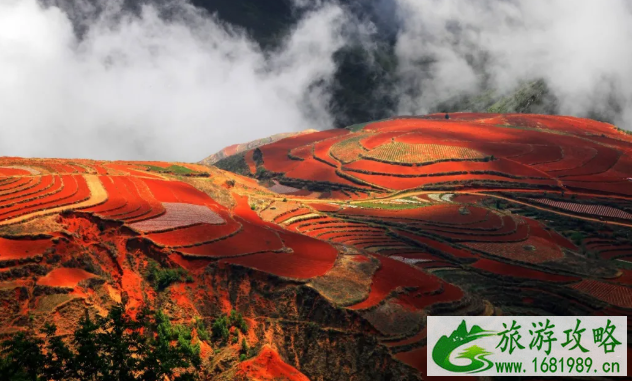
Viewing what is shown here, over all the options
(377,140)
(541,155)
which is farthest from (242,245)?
(541,155)

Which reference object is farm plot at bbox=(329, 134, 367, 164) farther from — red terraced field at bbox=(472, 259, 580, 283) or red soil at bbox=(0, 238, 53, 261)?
red soil at bbox=(0, 238, 53, 261)

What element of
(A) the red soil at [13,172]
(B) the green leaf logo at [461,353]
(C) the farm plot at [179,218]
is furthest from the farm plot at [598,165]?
(A) the red soil at [13,172]

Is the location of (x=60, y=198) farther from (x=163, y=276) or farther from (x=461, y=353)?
(x=461, y=353)

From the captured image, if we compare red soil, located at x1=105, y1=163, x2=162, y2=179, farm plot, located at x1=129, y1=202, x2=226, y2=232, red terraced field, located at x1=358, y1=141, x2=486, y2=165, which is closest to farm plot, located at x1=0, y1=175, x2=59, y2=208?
farm plot, located at x1=129, y1=202, x2=226, y2=232

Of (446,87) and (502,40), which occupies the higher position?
(502,40)

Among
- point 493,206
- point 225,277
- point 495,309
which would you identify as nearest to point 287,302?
point 225,277

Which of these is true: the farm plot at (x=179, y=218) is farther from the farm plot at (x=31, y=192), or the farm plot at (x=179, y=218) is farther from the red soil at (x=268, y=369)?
the red soil at (x=268, y=369)

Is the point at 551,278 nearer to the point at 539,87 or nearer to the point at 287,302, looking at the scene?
the point at 287,302
